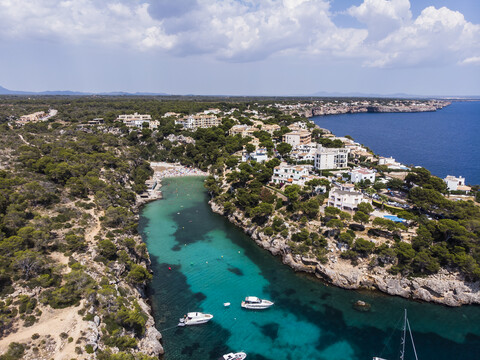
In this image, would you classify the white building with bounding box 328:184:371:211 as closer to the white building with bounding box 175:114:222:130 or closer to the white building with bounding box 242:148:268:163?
the white building with bounding box 242:148:268:163

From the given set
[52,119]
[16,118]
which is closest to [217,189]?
[52,119]

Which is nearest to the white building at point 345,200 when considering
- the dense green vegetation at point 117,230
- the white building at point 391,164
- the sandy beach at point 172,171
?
the dense green vegetation at point 117,230

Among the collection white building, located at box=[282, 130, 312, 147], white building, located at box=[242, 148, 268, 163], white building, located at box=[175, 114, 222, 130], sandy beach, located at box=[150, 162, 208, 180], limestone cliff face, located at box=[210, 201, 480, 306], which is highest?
white building, located at box=[175, 114, 222, 130]

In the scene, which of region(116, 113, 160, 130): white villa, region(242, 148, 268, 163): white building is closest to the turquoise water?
region(242, 148, 268, 163): white building

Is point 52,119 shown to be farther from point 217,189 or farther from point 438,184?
point 438,184

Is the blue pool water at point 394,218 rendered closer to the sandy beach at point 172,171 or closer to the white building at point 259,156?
the white building at point 259,156

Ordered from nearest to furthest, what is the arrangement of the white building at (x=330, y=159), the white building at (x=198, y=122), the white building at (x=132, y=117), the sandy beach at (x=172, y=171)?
the white building at (x=330, y=159), the sandy beach at (x=172, y=171), the white building at (x=132, y=117), the white building at (x=198, y=122)

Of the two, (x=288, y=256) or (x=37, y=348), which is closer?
(x=37, y=348)
